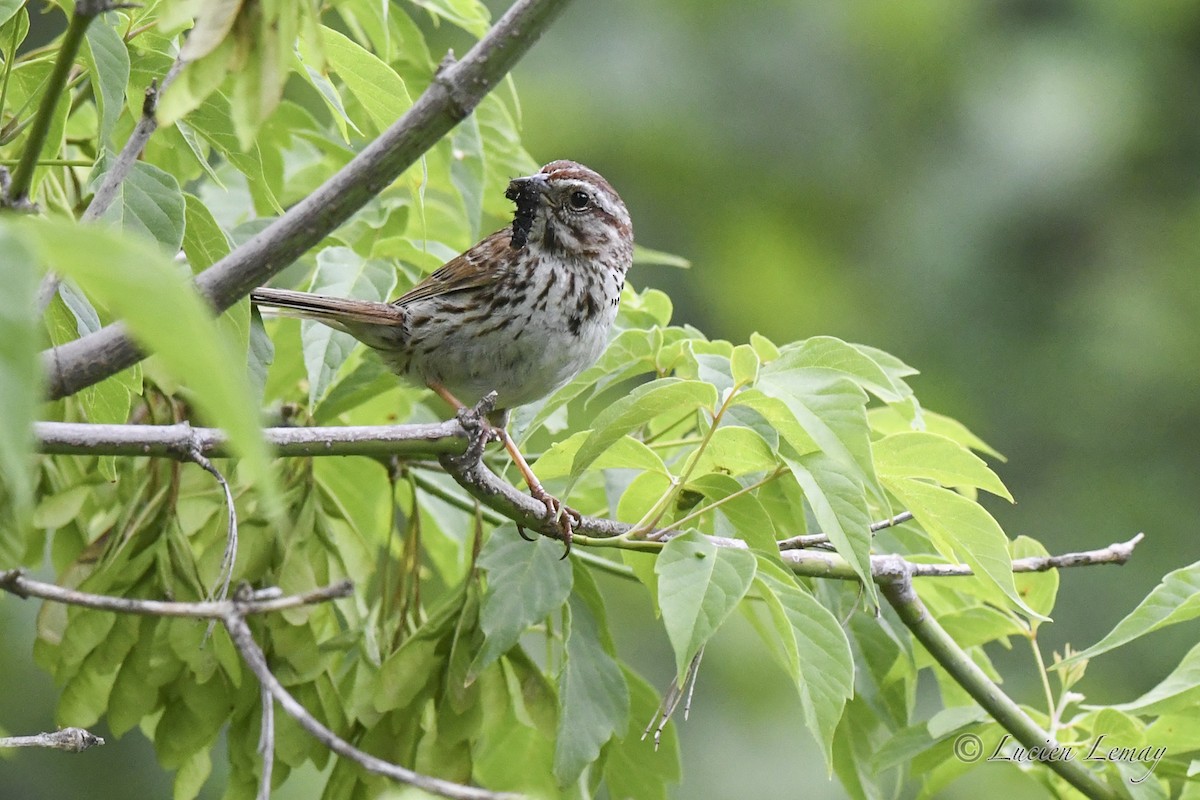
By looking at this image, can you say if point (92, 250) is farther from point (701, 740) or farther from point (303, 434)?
point (701, 740)

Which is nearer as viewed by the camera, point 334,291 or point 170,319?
point 170,319

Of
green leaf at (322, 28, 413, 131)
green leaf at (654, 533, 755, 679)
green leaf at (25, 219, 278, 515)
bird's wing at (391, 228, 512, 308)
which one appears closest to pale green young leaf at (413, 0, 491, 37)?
green leaf at (322, 28, 413, 131)

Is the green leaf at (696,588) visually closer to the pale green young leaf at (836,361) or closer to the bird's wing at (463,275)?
the pale green young leaf at (836,361)

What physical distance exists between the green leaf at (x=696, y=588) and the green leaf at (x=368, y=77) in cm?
82

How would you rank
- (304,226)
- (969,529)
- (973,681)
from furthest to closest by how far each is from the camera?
(973,681) < (969,529) < (304,226)

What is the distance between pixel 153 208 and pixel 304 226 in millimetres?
477

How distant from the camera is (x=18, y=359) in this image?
3.15 feet

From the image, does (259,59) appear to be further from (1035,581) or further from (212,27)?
(1035,581)

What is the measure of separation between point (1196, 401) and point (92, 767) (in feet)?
23.2

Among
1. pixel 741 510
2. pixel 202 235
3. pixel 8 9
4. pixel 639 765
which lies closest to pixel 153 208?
pixel 202 235

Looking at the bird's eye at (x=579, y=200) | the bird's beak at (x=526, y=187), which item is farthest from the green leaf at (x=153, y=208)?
the bird's eye at (x=579, y=200)

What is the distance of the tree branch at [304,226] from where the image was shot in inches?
61.4

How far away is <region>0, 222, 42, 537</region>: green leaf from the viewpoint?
36.7 inches

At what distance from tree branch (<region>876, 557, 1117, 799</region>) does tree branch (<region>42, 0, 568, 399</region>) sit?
1.15 m
